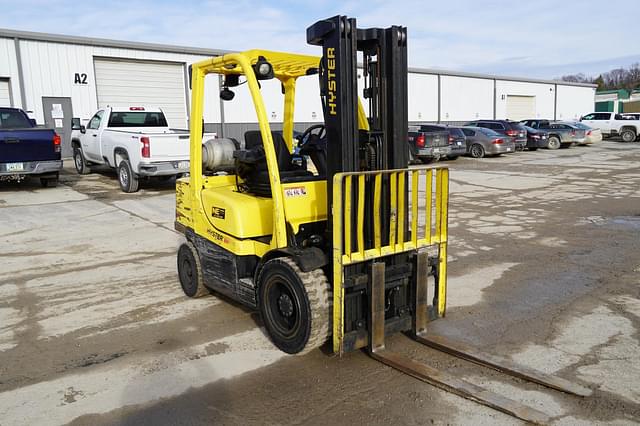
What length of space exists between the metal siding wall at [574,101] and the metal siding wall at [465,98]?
12123mm

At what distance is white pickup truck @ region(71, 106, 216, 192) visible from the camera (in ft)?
44.1

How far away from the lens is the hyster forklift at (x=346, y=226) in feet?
13.3

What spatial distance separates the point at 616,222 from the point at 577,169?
10.8 metres

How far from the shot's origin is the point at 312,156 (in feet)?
16.6

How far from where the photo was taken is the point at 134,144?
13.7 meters

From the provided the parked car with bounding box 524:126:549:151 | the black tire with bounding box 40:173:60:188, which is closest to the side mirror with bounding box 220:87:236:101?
the black tire with bounding box 40:173:60:188

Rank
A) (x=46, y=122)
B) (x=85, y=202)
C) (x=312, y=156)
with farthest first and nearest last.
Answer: (x=46, y=122) → (x=85, y=202) → (x=312, y=156)

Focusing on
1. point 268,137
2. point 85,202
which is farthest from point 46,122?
point 268,137

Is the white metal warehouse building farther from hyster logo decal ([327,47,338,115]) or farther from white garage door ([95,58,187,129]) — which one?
hyster logo decal ([327,47,338,115])

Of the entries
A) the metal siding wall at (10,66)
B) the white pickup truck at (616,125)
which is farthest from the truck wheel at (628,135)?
the metal siding wall at (10,66)

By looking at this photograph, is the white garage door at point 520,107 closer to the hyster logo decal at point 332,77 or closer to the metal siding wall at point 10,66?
the metal siding wall at point 10,66

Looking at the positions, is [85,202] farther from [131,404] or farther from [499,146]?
[499,146]

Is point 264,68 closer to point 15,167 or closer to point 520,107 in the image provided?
point 15,167

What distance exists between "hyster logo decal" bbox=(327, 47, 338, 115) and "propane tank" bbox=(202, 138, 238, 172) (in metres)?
1.63
